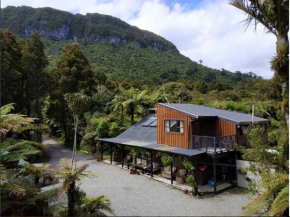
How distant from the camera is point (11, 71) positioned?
20250mm

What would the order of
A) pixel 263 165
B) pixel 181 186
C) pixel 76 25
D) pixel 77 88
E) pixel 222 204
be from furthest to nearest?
pixel 76 25 → pixel 77 88 → pixel 181 186 → pixel 222 204 → pixel 263 165

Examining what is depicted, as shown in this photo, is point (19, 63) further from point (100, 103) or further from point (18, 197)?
point (18, 197)

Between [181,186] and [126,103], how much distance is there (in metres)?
10.8

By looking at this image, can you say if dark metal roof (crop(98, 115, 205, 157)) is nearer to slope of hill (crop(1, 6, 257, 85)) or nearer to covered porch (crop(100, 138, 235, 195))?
covered porch (crop(100, 138, 235, 195))

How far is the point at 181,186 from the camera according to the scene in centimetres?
1319

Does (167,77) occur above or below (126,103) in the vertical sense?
above

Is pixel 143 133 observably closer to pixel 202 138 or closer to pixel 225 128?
pixel 202 138

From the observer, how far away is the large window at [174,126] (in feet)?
50.2

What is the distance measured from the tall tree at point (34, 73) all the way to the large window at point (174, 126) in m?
13.1

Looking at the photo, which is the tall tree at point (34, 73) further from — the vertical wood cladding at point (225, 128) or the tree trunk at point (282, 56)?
the tree trunk at point (282, 56)

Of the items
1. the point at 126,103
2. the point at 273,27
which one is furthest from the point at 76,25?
the point at 273,27

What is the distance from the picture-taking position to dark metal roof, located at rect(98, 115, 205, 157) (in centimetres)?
1374

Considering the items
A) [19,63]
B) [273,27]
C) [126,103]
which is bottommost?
[126,103]

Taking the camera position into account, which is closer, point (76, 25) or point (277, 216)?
point (277, 216)
